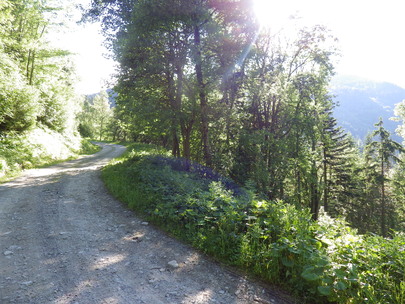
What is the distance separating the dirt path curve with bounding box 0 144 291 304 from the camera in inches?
135

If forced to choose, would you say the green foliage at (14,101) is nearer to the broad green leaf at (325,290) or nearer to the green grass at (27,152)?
the green grass at (27,152)

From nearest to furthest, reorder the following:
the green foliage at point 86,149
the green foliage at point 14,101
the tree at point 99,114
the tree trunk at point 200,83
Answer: the tree trunk at point 200,83 < the green foliage at point 14,101 < the green foliage at point 86,149 < the tree at point 99,114

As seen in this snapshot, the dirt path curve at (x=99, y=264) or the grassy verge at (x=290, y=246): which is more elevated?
the grassy verge at (x=290, y=246)

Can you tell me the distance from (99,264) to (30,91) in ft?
54.7

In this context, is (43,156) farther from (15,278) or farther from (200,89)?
(15,278)

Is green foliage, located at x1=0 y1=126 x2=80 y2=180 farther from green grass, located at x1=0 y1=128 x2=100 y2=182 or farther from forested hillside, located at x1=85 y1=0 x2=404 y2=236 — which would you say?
forested hillside, located at x1=85 y1=0 x2=404 y2=236

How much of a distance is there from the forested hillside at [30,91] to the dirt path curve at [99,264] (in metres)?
7.55

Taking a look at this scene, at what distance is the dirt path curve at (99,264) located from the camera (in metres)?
3.44

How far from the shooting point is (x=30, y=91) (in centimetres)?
1591

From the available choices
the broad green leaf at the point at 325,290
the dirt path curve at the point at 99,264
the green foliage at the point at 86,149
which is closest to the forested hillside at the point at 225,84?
the dirt path curve at the point at 99,264

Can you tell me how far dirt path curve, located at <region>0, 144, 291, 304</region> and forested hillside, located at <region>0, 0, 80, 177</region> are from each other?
24.8ft

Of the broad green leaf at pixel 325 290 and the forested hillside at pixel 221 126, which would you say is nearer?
the broad green leaf at pixel 325 290

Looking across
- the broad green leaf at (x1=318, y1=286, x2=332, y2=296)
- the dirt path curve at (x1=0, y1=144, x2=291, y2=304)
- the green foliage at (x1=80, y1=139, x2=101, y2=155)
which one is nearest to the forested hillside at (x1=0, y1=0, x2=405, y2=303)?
the broad green leaf at (x1=318, y1=286, x2=332, y2=296)

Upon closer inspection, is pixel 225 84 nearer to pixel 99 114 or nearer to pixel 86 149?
pixel 86 149
